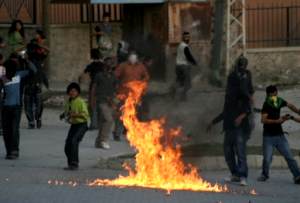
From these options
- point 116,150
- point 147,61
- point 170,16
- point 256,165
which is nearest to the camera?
point 256,165

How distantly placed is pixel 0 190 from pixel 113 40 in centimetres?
1432

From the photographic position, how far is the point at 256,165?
14.9m

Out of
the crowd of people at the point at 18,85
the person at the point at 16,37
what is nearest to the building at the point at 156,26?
the crowd of people at the point at 18,85

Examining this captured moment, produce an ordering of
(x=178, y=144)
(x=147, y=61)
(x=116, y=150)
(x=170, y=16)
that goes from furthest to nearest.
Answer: (x=170, y=16) → (x=147, y=61) → (x=116, y=150) → (x=178, y=144)

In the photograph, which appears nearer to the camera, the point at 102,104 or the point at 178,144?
the point at 178,144

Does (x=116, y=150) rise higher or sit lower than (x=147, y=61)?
lower

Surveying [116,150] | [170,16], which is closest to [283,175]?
[116,150]

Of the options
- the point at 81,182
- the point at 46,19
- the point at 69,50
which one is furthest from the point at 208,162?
the point at 69,50

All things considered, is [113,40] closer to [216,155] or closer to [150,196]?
[216,155]

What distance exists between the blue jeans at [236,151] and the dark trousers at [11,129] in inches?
141

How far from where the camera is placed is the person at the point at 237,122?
1304cm

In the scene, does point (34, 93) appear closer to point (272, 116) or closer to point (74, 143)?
point (74, 143)

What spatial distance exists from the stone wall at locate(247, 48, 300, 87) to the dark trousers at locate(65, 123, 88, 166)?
38.5ft

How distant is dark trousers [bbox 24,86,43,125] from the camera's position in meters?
18.1
